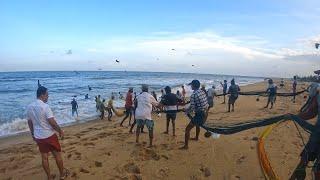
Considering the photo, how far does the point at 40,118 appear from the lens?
759cm

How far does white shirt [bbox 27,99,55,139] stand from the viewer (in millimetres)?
7590

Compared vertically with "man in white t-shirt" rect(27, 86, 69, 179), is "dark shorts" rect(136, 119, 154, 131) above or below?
below

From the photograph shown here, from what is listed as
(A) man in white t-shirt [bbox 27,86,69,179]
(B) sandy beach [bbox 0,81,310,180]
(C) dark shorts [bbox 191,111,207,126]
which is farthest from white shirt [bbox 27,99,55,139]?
(C) dark shorts [bbox 191,111,207,126]

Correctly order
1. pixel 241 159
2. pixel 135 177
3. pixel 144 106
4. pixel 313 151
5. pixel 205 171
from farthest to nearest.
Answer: pixel 144 106
pixel 241 159
pixel 205 171
pixel 135 177
pixel 313 151

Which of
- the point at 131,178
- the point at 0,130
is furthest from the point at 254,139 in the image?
the point at 0,130

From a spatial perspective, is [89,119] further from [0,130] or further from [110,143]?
[110,143]

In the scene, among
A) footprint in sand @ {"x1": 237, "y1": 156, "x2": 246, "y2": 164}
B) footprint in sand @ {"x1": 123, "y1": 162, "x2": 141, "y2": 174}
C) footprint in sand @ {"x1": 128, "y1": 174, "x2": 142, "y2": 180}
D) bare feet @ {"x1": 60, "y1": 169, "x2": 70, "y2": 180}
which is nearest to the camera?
bare feet @ {"x1": 60, "y1": 169, "x2": 70, "y2": 180}

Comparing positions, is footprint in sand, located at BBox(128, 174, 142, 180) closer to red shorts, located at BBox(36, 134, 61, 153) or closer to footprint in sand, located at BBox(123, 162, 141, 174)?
footprint in sand, located at BBox(123, 162, 141, 174)

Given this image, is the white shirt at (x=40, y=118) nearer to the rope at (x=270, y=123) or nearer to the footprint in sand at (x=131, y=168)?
the footprint in sand at (x=131, y=168)

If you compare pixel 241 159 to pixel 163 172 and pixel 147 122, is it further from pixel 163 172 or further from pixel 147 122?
pixel 147 122

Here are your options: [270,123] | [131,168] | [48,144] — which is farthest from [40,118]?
[270,123]

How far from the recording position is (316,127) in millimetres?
6211

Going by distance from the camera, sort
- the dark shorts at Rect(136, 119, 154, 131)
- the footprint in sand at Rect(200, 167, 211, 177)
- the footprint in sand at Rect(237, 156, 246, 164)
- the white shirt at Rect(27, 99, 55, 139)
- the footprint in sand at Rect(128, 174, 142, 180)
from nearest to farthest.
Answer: the white shirt at Rect(27, 99, 55, 139) < the footprint in sand at Rect(128, 174, 142, 180) < the footprint in sand at Rect(200, 167, 211, 177) < the footprint in sand at Rect(237, 156, 246, 164) < the dark shorts at Rect(136, 119, 154, 131)

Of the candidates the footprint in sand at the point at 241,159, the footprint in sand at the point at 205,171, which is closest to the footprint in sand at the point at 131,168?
the footprint in sand at the point at 205,171
